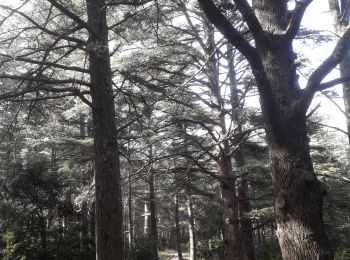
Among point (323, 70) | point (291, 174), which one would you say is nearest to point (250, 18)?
point (323, 70)

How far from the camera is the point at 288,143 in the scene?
8.71ft

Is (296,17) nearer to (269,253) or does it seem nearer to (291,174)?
(291,174)

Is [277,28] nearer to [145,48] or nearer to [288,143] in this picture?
[288,143]

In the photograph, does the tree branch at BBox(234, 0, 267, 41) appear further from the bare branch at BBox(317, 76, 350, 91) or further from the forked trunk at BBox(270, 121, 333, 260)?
the forked trunk at BBox(270, 121, 333, 260)

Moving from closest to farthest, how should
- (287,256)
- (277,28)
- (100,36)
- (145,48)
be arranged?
(287,256), (277,28), (100,36), (145,48)

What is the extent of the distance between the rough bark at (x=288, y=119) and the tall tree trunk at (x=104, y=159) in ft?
12.2

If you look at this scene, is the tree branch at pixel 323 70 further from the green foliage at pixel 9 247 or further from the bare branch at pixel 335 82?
the green foliage at pixel 9 247

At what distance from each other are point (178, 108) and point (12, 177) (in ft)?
26.9

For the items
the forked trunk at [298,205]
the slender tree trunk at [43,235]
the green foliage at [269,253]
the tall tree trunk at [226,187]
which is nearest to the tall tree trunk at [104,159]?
the tall tree trunk at [226,187]

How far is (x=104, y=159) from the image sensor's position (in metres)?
5.99

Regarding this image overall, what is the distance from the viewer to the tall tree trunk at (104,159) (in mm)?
5781

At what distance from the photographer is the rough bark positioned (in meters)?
2.49

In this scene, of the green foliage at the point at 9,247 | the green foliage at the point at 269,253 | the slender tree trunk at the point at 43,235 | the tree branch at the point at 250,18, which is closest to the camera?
the tree branch at the point at 250,18

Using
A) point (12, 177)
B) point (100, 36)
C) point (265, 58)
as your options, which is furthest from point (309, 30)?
point (12, 177)
